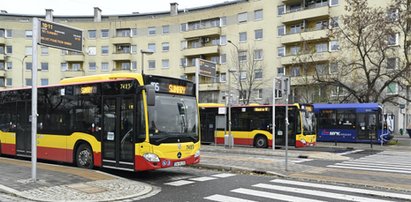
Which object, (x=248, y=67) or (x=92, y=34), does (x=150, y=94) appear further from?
(x=92, y=34)

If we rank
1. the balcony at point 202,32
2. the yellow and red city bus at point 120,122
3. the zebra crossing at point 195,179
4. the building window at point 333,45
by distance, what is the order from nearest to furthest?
the zebra crossing at point 195,179 < the yellow and red city bus at point 120,122 < the building window at point 333,45 < the balcony at point 202,32

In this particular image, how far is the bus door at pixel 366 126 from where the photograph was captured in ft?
91.0

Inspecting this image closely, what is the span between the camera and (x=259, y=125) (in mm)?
24250

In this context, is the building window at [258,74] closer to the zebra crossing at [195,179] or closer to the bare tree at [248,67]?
the bare tree at [248,67]

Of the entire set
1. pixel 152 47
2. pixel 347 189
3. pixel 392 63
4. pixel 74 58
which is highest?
pixel 152 47

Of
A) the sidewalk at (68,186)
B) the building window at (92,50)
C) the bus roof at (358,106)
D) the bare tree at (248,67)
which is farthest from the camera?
the building window at (92,50)

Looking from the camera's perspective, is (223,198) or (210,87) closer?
(223,198)

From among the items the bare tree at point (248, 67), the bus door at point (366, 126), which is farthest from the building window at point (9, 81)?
the bus door at point (366, 126)

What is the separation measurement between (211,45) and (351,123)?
108 feet

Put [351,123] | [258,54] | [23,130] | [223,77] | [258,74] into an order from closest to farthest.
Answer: [23,130] < [351,123] < [258,74] < [258,54] < [223,77]

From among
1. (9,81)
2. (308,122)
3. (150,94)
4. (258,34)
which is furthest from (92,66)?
(150,94)

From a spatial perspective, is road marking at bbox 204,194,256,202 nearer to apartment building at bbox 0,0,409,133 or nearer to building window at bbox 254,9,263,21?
apartment building at bbox 0,0,409,133

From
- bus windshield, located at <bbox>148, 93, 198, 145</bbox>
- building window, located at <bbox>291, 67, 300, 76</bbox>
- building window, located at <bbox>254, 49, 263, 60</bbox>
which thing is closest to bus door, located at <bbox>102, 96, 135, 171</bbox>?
bus windshield, located at <bbox>148, 93, 198, 145</bbox>

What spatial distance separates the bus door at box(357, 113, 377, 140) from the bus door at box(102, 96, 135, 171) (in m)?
21.9
